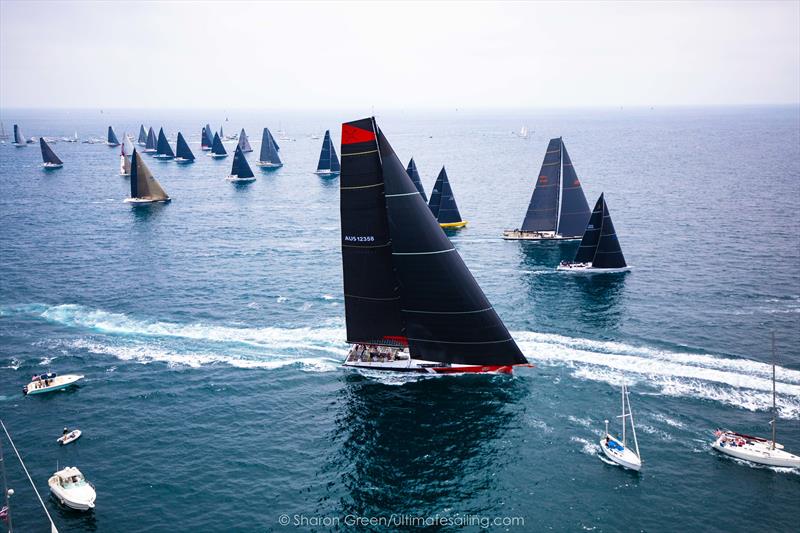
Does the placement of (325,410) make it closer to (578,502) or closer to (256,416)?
(256,416)

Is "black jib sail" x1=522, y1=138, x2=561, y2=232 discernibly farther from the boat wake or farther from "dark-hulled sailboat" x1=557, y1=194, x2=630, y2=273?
the boat wake

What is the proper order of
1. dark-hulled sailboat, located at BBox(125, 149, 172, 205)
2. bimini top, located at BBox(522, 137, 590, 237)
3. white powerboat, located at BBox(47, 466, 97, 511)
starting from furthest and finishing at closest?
dark-hulled sailboat, located at BBox(125, 149, 172, 205) < bimini top, located at BBox(522, 137, 590, 237) < white powerboat, located at BBox(47, 466, 97, 511)

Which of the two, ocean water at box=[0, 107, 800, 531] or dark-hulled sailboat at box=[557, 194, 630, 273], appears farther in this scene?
dark-hulled sailboat at box=[557, 194, 630, 273]

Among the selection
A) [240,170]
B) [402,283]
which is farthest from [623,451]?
[240,170]

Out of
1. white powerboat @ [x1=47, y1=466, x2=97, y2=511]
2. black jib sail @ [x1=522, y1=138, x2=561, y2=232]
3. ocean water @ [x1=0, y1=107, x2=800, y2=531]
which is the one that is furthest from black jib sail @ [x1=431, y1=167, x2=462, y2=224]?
white powerboat @ [x1=47, y1=466, x2=97, y2=511]

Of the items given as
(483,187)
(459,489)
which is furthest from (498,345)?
(483,187)

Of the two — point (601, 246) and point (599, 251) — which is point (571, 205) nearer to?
point (601, 246)

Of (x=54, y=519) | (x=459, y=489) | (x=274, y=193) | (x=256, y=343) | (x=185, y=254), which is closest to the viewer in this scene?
(x=54, y=519)

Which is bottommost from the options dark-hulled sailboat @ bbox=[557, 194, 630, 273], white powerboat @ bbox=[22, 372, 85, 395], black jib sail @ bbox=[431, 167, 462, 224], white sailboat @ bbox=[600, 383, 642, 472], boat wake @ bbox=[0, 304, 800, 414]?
white sailboat @ bbox=[600, 383, 642, 472]
